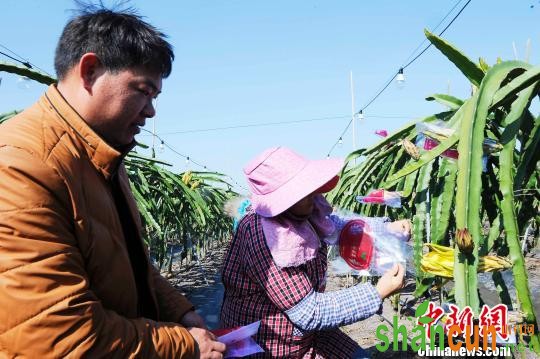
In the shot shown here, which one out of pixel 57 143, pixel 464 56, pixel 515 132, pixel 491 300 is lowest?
pixel 491 300

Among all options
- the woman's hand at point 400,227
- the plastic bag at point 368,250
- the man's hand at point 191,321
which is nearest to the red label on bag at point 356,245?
the plastic bag at point 368,250

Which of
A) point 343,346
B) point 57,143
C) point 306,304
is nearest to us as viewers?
point 57,143

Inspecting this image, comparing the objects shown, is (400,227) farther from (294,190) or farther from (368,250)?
(294,190)

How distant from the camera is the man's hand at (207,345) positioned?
1.12 metres

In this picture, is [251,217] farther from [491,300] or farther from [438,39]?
[491,300]

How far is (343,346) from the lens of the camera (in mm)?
1813

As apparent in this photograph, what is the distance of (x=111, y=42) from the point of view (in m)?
1.07

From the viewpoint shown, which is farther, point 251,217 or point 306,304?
point 251,217

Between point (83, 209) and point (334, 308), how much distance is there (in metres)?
0.94

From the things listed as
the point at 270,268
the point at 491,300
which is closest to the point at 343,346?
the point at 270,268

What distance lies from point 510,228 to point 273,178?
824mm

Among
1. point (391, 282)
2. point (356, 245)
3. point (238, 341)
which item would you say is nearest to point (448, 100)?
point (356, 245)

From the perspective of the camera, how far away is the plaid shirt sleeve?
4.99 feet

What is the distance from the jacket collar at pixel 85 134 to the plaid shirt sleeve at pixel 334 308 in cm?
81
